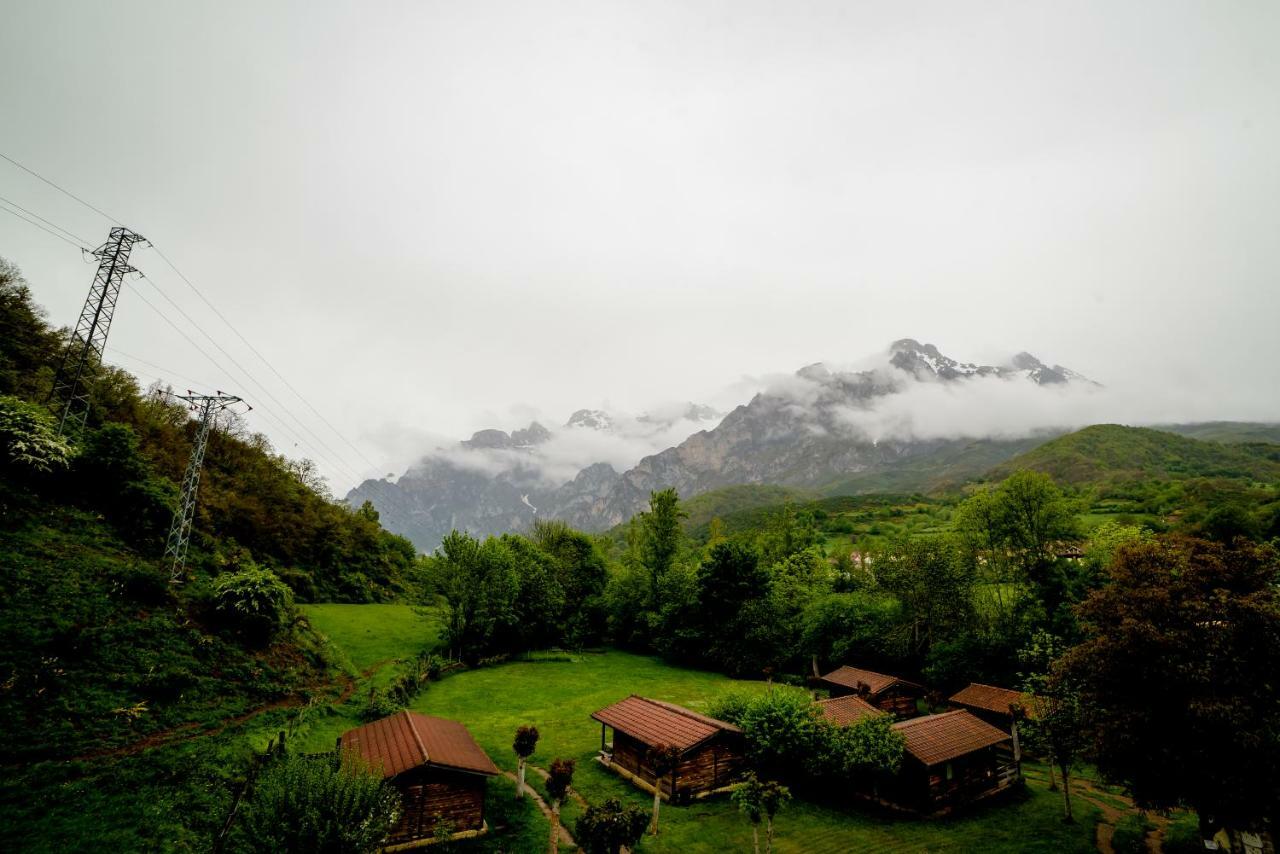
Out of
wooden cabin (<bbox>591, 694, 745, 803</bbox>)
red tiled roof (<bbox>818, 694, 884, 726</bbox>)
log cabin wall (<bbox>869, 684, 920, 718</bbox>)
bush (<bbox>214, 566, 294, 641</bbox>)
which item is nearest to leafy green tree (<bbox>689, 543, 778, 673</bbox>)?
log cabin wall (<bbox>869, 684, 920, 718</bbox>)

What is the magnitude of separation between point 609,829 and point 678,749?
8.62 meters

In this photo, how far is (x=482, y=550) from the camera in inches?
1960

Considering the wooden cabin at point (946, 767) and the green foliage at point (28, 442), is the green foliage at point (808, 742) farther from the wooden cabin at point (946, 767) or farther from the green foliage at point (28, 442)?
the green foliage at point (28, 442)

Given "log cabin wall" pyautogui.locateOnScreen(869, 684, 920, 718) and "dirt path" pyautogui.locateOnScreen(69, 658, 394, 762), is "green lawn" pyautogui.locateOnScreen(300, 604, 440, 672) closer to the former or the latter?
"dirt path" pyautogui.locateOnScreen(69, 658, 394, 762)

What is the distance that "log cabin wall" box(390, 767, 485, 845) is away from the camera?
19.2 metres

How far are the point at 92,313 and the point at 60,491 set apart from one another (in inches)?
415

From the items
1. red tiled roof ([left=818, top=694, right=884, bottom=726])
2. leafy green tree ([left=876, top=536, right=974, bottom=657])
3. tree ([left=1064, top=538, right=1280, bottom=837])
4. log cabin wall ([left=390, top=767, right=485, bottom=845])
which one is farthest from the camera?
leafy green tree ([left=876, top=536, right=974, bottom=657])

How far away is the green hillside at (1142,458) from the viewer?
12862cm

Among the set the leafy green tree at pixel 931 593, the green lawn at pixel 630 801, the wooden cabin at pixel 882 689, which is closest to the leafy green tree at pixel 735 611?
the green lawn at pixel 630 801

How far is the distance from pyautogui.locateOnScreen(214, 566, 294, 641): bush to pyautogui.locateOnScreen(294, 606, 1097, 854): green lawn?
21.5ft

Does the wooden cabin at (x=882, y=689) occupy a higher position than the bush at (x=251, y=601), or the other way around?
the bush at (x=251, y=601)

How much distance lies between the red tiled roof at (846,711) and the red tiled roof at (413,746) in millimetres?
17893

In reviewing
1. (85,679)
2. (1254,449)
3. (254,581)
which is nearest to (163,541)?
(254,581)

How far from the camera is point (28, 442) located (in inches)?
Answer: 1088
